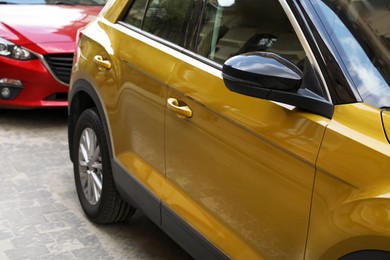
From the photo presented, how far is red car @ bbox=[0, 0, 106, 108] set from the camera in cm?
613

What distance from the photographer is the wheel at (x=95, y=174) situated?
3.87 m

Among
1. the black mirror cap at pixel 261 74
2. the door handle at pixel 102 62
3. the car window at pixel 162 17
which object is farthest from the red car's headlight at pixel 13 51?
the black mirror cap at pixel 261 74

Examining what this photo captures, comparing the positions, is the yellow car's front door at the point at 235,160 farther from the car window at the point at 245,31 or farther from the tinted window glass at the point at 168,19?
the tinted window glass at the point at 168,19

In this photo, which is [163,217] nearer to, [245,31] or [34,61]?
[245,31]

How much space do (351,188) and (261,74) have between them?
1.69ft

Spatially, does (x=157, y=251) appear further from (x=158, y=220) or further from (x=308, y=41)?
(x=308, y=41)

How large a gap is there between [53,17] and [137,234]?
11.3 feet

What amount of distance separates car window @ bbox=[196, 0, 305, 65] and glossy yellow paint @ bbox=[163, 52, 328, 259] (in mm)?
135

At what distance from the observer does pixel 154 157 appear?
326 centimetres

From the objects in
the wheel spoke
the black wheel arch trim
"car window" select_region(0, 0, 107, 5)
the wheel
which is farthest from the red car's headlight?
the black wheel arch trim

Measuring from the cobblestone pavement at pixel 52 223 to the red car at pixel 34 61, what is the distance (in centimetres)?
71

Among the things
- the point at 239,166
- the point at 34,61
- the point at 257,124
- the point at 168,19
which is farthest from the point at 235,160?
the point at 34,61

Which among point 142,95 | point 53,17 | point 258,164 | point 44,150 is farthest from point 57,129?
point 258,164

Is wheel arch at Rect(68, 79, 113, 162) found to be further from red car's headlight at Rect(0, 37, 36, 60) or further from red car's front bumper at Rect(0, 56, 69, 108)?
red car's headlight at Rect(0, 37, 36, 60)
